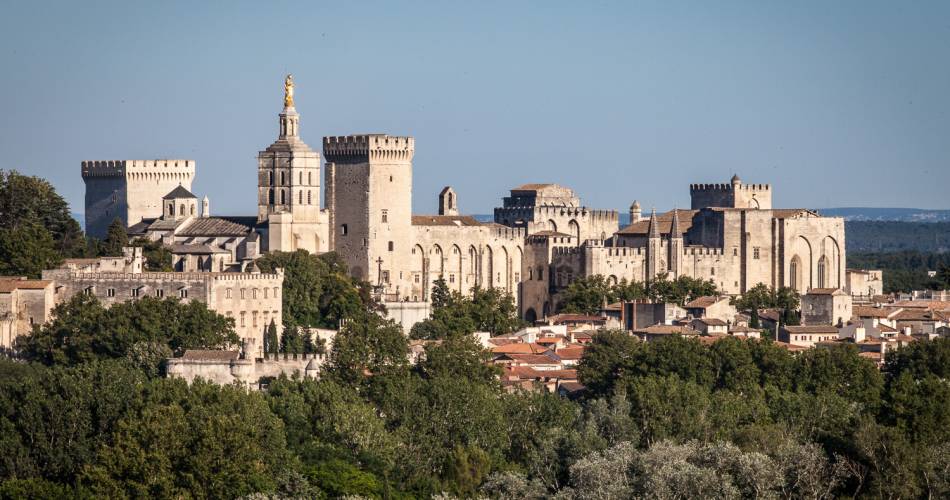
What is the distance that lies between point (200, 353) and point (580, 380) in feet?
35.8

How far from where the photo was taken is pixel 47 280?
80562mm

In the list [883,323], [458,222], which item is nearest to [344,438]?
[883,323]

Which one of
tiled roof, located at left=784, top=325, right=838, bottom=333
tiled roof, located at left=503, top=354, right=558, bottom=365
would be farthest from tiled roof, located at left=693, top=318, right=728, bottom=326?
tiled roof, located at left=503, top=354, right=558, bottom=365

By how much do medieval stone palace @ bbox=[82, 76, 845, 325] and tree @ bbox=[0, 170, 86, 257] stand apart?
367cm

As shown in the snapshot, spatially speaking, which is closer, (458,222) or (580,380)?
(580,380)

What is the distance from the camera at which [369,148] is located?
330 ft

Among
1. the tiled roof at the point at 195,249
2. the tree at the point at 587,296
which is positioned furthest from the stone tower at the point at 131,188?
the tree at the point at 587,296

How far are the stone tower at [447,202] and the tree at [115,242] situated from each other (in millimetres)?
23428

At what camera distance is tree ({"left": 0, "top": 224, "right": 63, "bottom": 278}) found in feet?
276

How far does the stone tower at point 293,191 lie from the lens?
97.1 m

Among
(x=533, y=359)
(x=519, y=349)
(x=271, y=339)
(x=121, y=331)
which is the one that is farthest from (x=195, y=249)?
(x=121, y=331)

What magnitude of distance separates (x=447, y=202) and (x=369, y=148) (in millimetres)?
15200

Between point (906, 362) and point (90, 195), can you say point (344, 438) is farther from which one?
point (90, 195)

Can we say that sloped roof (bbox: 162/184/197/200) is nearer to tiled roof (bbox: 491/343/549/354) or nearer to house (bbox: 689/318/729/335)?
tiled roof (bbox: 491/343/549/354)
